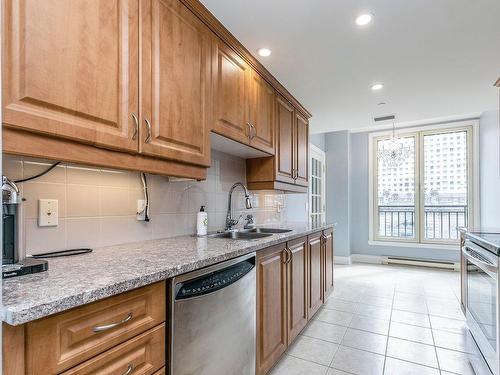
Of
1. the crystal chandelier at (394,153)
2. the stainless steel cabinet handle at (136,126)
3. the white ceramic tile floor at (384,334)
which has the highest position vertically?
the crystal chandelier at (394,153)

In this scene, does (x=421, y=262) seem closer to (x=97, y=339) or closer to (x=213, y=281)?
(x=213, y=281)

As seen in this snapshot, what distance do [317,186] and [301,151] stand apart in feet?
6.95

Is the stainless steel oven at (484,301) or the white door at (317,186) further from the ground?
the white door at (317,186)

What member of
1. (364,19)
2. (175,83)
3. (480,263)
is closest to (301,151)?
(364,19)

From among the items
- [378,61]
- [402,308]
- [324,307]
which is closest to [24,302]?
[378,61]

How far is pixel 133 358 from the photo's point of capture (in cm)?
93

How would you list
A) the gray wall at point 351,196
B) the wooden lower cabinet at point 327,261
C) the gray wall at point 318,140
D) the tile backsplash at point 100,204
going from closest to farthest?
the tile backsplash at point 100,204 → the wooden lower cabinet at point 327,261 → the gray wall at point 318,140 → the gray wall at point 351,196

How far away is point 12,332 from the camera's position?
659 millimetres

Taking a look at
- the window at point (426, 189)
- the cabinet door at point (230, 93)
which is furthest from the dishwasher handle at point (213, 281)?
the window at point (426, 189)

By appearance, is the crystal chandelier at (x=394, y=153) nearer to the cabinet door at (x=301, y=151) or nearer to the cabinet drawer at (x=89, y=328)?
the cabinet door at (x=301, y=151)

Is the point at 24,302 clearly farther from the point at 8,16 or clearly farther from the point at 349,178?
the point at 349,178

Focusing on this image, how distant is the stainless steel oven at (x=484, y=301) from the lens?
5.48ft

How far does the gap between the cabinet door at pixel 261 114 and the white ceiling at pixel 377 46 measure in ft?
0.53

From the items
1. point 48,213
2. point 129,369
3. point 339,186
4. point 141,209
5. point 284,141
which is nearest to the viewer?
point 129,369
